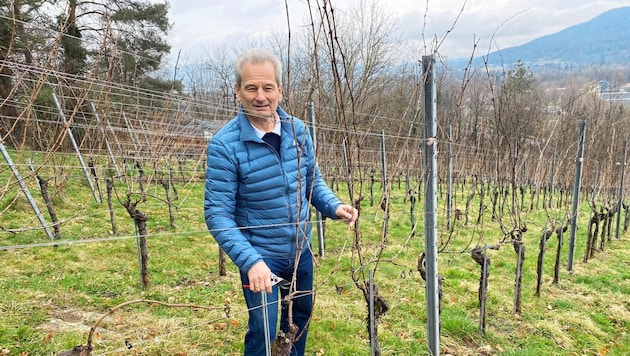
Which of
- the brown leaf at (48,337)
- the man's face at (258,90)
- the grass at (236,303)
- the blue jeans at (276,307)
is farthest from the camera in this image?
the grass at (236,303)

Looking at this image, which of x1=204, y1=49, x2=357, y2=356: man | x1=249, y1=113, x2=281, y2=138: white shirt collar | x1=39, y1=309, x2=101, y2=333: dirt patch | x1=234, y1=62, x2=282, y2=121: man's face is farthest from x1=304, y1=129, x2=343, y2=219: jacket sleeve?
x1=39, y1=309, x2=101, y2=333: dirt patch

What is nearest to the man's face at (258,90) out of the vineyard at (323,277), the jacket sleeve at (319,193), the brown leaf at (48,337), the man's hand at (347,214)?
the vineyard at (323,277)

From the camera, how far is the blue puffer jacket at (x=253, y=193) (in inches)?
55.3

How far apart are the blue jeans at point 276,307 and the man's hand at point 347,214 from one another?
23cm

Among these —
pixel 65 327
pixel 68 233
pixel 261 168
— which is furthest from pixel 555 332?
pixel 68 233

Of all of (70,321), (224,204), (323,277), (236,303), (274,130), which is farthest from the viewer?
(323,277)

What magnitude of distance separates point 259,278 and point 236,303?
7.31 feet

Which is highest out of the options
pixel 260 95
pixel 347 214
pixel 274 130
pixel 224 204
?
pixel 260 95

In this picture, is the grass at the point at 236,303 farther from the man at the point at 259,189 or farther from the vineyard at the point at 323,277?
the man at the point at 259,189

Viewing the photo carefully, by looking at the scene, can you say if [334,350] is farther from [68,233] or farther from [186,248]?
[68,233]

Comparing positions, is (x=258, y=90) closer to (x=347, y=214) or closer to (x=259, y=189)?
(x=259, y=189)

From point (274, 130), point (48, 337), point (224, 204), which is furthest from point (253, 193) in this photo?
point (48, 337)

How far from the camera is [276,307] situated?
1.60 meters

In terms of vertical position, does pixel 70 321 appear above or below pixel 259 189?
below
